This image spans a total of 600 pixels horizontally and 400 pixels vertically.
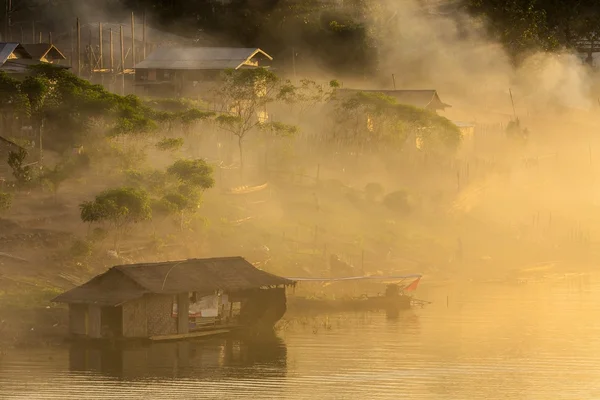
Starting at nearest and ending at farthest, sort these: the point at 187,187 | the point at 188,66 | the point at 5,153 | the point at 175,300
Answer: the point at 175,300 → the point at 187,187 → the point at 5,153 → the point at 188,66

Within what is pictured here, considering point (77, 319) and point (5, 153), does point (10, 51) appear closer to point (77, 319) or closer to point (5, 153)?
point (5, 153)

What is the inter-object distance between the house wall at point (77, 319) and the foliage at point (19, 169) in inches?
711

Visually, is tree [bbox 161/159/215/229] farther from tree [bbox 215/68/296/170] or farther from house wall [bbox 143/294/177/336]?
house wall [bbox 143/294/177/336]

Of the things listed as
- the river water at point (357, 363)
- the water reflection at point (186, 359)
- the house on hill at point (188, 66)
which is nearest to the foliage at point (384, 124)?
the house on hill at point (188, 66)

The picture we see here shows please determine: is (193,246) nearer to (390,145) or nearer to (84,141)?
(84,141)

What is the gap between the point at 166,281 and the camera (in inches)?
2324

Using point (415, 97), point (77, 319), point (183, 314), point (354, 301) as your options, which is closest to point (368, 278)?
point (354, 301)

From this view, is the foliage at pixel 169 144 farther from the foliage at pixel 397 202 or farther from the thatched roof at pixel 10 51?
the foliage at pixel 397 202

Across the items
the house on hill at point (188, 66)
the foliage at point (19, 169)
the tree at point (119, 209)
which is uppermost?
the house on hill at point (188, 66)

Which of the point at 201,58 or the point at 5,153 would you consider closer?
the point at 5,153

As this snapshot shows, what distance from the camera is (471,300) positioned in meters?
73.9

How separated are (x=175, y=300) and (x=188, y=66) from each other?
53.3 meters

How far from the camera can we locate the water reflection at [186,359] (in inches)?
2132

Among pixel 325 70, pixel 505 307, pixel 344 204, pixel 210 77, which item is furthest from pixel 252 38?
pixel 505 307
